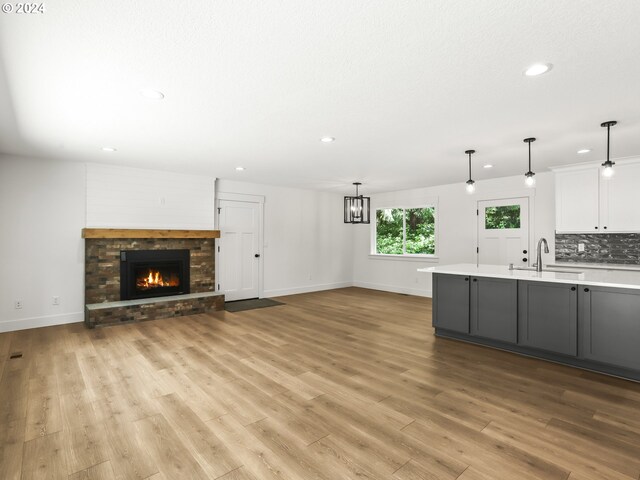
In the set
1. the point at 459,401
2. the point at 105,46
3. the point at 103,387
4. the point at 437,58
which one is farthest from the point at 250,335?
the point at 437,58

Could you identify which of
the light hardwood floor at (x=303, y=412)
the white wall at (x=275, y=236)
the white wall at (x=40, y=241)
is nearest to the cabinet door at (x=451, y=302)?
the light hardwood floor at (x=303, y=412)

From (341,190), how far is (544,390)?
5953 millimetres

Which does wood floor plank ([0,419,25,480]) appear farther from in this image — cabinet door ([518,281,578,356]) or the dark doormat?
cabinet door ([518,281,578,356])

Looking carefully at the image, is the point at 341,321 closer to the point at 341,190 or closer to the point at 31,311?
the point at 341,190

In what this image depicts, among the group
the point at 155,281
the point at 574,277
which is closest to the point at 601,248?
the point at 574,277

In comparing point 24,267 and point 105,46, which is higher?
point 105,46

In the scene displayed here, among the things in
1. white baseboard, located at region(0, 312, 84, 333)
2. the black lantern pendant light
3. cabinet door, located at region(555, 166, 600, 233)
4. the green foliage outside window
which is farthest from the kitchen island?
white baseboard, located at region(0, 312, 84, 333)

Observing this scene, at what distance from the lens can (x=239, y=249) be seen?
698 centimetres

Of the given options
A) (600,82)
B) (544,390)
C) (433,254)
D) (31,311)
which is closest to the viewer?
(600,82)

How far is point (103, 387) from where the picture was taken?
9.72ft

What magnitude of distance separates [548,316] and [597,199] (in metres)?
2.55

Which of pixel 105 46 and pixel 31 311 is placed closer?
pixel 105 46

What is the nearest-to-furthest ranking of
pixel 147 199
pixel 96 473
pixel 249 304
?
pixel 96 473 → pixel 147 199 → pixel 249 304

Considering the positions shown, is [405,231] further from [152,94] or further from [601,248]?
[152,94]
